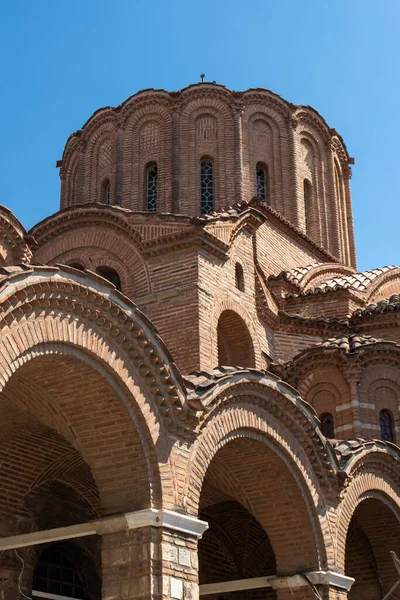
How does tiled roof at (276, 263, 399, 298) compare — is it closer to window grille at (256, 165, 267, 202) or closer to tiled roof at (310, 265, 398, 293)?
tiled roof at (310, 265, 398, 293)

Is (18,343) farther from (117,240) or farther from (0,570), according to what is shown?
(117,240)

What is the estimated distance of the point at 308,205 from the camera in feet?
67.7

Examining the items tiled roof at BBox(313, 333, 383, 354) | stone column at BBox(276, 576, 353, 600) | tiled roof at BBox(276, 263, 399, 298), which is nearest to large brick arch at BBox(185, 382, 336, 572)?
stone column at BBox(276, 576, 353, 600)

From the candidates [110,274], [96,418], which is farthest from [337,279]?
[96,418]

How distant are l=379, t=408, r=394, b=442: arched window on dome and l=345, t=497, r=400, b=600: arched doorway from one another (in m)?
1.73

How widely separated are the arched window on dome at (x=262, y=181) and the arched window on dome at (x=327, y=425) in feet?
21.4

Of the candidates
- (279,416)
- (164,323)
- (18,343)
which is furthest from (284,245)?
(18,343)

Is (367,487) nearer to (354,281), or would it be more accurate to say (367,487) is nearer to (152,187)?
(354,281)

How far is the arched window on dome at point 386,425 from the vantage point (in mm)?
14297

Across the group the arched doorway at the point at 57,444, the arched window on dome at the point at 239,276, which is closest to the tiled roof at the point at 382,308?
the arched window on dome at the point at 239,276

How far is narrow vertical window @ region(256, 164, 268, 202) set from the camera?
19.6 m

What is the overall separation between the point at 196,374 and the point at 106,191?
10.8 meters

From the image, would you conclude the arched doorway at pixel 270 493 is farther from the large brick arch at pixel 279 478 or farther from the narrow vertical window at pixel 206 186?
the narrow vertical window at pixel 206 186

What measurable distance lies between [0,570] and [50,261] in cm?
571
